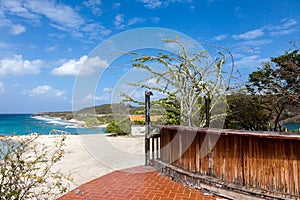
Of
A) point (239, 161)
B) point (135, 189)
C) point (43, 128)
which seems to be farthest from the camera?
point (135, 189)

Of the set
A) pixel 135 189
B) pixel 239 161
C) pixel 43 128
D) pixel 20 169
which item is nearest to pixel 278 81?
pixel 239 161

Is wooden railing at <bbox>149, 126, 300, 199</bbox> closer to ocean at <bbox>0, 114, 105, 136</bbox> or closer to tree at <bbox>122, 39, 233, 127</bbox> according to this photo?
ocean at <bbox>0, 114, 105, 136</bbox>

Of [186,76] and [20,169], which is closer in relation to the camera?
[20,169]

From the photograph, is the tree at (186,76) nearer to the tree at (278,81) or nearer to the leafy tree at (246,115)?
the tree at (278,81)

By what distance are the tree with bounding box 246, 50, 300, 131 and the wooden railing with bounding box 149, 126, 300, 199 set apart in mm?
4978

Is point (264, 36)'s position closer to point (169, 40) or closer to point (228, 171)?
point (169, 40)

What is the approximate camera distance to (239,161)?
3074 millimetres

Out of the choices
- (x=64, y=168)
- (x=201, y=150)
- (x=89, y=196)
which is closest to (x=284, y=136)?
(x=201, y=150)

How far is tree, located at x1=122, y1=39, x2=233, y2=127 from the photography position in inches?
246

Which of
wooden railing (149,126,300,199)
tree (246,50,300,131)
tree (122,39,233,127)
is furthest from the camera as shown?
tree (246,50,300,131)

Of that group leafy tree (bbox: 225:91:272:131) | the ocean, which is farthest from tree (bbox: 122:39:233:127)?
the ocean

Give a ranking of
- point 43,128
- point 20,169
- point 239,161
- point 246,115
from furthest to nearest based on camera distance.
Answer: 1. point 246,115
2. point 43,128
3. point 239,161
4. point 20,169

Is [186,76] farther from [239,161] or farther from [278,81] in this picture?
[278,81]

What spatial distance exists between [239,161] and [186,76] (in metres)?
3.84
